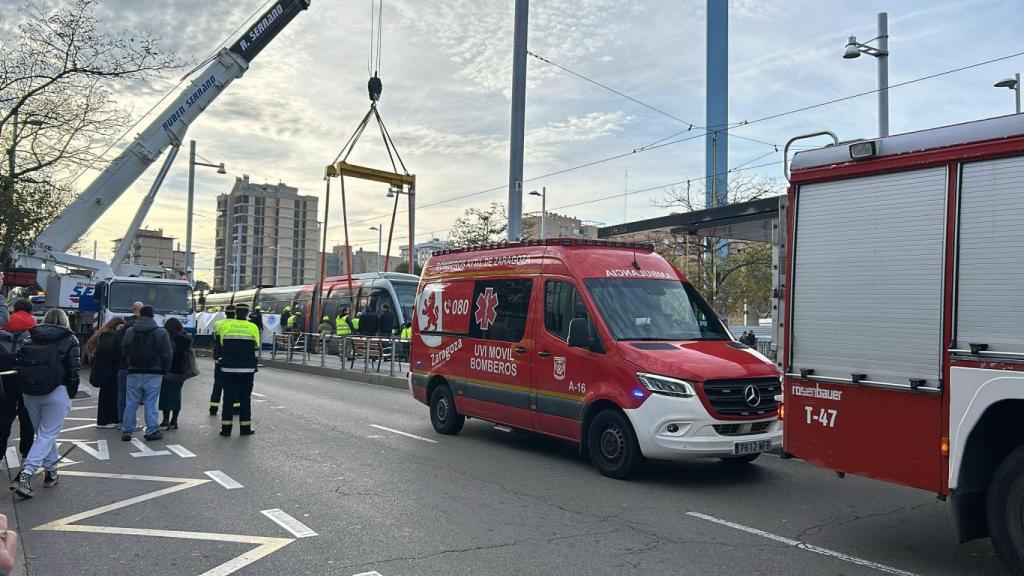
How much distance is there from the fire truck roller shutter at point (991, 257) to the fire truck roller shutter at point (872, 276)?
15cm

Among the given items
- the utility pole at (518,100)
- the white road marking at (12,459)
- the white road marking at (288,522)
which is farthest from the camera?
the utility pole at (518,100)

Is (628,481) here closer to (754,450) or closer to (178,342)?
(754,450)

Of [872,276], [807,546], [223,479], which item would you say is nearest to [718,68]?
[872,276]

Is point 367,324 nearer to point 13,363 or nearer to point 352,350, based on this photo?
point 352,350

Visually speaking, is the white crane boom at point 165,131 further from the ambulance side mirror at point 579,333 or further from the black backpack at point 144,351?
the ambulance side mirror at point 579,333

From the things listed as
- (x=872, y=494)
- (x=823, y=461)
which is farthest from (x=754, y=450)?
(x=823, y=461)

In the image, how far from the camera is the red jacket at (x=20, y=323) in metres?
7.48

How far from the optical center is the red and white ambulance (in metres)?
7.26

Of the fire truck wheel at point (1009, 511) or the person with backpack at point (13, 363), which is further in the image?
the person with backpack at point (13, 363)

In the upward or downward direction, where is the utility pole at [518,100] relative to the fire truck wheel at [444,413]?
upward

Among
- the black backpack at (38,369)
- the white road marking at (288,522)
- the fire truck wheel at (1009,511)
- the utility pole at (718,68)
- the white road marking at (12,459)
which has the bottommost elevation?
the white road marking at (12,459)

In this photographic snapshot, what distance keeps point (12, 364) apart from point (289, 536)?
3765 mm

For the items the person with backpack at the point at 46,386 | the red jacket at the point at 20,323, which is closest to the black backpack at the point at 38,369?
the person with backpack at the point at 46,386

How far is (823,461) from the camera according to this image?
5.59 meters
